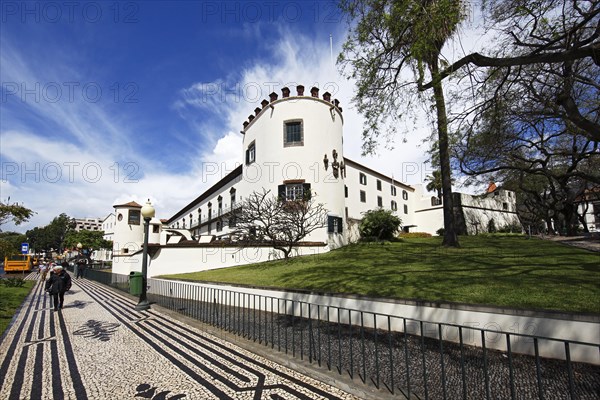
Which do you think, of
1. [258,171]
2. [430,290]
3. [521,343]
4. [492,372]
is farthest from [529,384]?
[258,171]

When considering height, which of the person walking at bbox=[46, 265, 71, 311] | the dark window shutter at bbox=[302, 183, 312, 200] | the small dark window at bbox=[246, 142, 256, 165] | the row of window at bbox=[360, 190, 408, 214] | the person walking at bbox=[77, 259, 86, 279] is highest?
the small dark window at bbox=[246, 142, 256, 165]

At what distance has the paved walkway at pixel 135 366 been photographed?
13.4 ft

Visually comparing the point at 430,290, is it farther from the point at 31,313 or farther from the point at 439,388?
the point at 31,313

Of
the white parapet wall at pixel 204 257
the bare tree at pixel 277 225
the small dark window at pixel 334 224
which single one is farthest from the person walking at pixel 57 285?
the small dark window at pixel 334 224

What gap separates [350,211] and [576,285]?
23844 millimetres

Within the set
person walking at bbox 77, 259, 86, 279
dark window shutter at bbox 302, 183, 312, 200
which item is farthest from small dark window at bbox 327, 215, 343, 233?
person walking at bbox 77, 259, 86, 279

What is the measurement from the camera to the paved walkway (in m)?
4.09

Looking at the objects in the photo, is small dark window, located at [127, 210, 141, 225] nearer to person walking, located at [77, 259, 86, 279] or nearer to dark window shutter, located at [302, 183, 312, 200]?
person walking, located at [77, 259, 86, 279]

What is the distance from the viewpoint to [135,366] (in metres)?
5.03

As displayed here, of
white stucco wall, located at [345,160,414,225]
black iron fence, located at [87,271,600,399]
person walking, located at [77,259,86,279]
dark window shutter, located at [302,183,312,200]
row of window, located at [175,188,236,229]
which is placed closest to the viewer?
black iron fence, located at [87,271,600,399]

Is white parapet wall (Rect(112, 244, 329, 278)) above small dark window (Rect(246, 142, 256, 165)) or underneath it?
underneath

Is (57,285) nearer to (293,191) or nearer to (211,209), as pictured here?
(293,191)

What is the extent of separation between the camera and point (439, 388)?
3928 mm

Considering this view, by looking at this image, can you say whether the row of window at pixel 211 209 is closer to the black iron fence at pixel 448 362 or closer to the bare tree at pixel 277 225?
the bare tree at pixel 277 225
